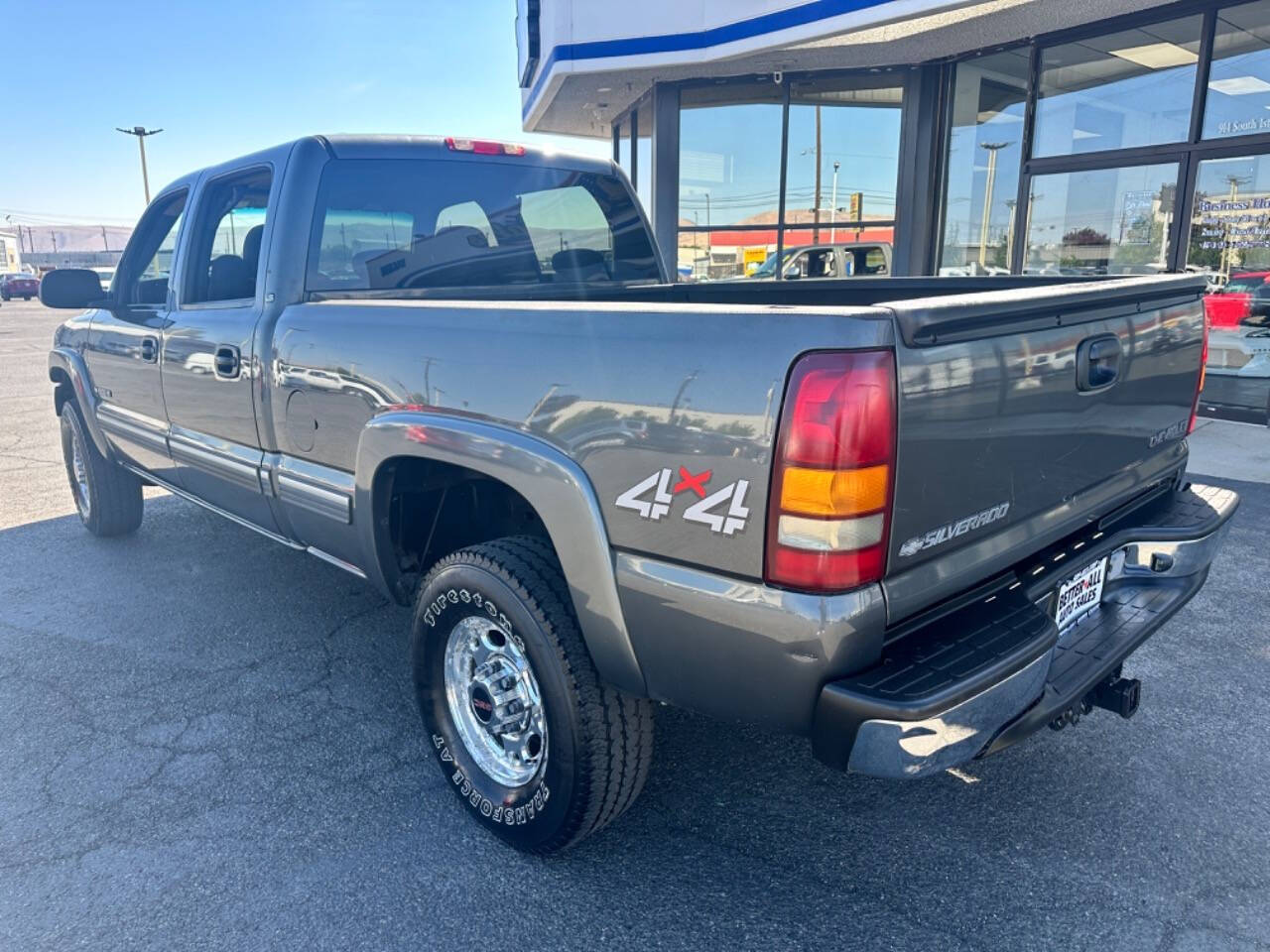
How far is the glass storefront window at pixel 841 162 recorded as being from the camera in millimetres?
11500

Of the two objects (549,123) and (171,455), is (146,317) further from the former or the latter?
(549,123)

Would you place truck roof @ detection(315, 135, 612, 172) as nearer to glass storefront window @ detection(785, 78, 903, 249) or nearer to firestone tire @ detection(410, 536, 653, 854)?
firestone tire @ detection(410, 536, 653, 854)

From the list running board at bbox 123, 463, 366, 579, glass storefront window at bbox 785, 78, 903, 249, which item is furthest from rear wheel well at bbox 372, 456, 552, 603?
glass storefront window at bbox 785, 78, 903, 249

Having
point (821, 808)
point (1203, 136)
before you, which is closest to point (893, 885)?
point (821, 808)

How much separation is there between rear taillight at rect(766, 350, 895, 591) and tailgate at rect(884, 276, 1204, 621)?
0.05 meters

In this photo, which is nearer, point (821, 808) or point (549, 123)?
point (821, 808)

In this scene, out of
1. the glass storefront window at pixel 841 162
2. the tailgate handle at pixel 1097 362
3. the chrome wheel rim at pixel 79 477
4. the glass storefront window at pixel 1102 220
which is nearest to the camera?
the tailgate handle at pixel 1097 362

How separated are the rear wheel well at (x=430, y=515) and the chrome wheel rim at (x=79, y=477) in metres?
3.35

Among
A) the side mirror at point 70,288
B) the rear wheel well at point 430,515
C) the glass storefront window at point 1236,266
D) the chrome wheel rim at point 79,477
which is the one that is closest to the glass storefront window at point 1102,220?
the glass storefront window at point 1236,266

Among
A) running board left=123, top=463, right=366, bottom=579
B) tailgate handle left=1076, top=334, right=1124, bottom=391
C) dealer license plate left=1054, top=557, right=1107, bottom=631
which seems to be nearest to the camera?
tailgate handle left=1076, top=334, right=1124, bottom=391

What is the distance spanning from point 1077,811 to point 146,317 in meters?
4.22

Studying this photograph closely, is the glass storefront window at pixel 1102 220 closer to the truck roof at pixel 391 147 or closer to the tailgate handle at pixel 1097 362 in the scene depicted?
the truck roof at pixel 391 147

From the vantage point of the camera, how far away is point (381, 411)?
8.84 feet

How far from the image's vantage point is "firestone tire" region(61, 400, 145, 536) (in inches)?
205
